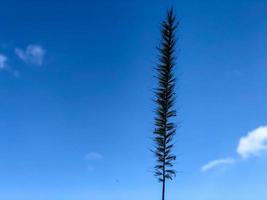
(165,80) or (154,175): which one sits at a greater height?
(165,80)

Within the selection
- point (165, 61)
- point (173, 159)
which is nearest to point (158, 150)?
point (173, 159)

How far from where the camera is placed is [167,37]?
164 ft

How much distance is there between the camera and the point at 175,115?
49750mm

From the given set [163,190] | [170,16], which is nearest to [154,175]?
[163,190]

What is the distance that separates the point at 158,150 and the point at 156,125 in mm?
2132

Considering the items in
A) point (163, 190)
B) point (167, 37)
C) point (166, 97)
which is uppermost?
point (167, 37)

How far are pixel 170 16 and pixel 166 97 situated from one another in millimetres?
7070

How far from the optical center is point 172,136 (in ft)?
163

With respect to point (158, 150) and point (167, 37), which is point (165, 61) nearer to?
point (167, 37)

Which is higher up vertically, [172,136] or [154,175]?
[172,136]

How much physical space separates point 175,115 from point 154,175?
5.34 metres

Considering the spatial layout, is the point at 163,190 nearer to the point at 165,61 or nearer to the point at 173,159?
the point at 173,159

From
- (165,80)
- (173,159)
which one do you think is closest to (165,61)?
(165,80)

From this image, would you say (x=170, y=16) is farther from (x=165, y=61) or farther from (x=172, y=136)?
(x=172, y=136)
